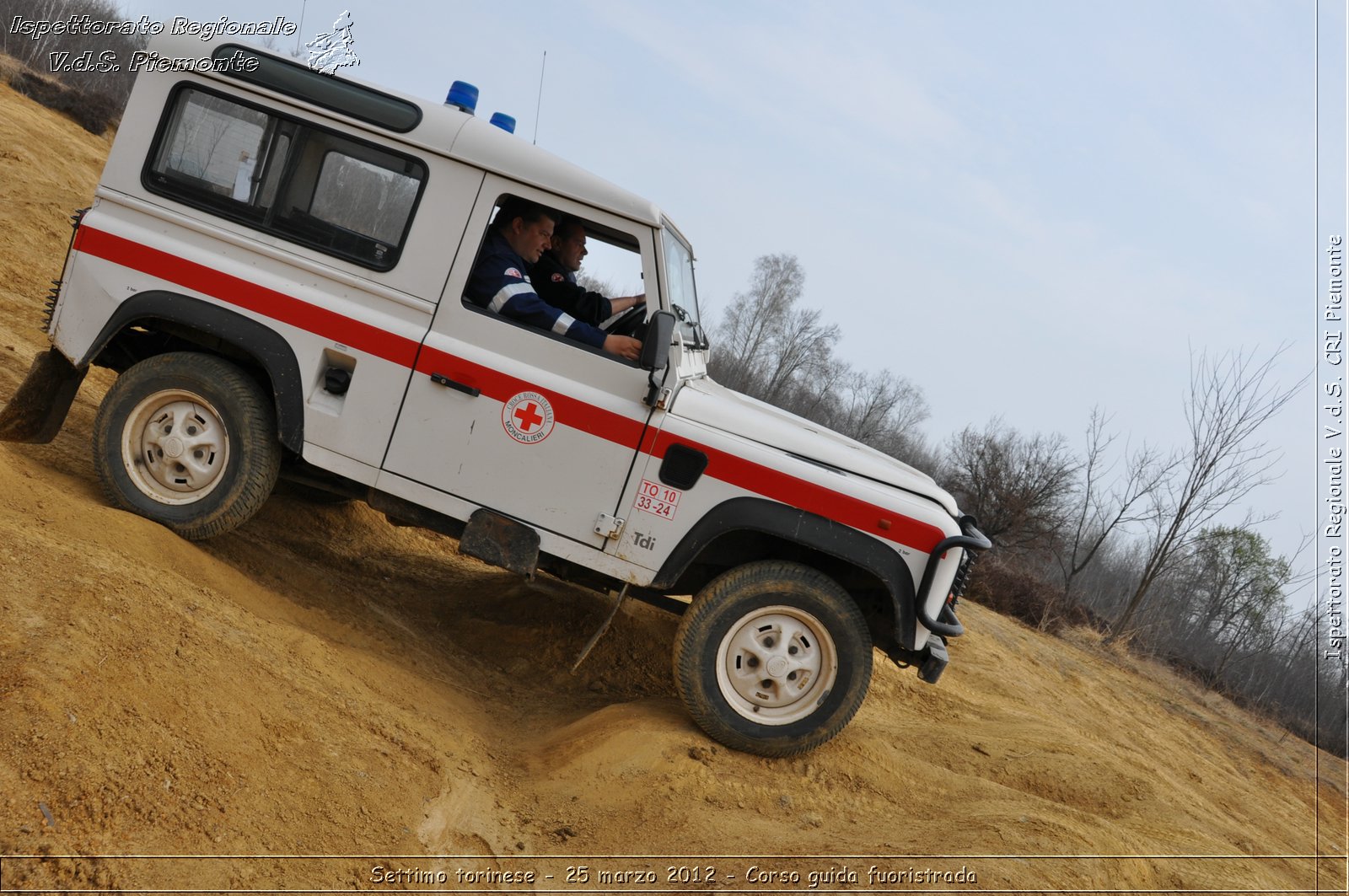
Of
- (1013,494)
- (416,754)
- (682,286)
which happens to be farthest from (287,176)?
(1013,494)

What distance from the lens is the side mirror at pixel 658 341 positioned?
14.1ft

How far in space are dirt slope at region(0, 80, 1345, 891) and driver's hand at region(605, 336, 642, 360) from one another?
1877 millimetres

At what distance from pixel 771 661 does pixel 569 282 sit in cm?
238

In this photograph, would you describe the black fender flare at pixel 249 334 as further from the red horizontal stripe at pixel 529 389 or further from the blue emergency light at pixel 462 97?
the blue emergency light at pixel 462 97

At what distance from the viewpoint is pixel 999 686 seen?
28.1ft

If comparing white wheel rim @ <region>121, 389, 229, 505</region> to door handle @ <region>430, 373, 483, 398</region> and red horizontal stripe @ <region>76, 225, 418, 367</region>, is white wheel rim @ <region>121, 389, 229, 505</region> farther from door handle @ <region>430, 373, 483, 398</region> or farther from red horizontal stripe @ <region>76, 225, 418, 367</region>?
door handle @ <region>430, 373, 483, 398</region>

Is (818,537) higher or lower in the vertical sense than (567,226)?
lower

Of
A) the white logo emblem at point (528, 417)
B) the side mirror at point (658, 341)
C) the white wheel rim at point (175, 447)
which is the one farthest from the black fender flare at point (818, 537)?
the white wheel rim at point (175, 447)

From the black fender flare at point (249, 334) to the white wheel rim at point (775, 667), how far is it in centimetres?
245

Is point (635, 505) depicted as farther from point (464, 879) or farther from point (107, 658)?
point (107, 658)

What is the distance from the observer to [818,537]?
4.49 meters

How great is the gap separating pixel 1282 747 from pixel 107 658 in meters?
14.8

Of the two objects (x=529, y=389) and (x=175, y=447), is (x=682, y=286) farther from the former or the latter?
(x=175, y=447)

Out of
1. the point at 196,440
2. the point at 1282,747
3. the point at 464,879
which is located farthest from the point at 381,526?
the point at 1282,747
